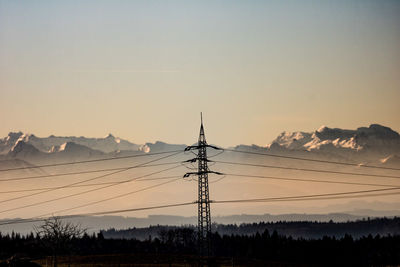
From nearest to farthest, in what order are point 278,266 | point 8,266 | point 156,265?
1. point 8,266
2. point 156,265
3. point 278,266

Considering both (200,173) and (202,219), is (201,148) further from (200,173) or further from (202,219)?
(202,219)

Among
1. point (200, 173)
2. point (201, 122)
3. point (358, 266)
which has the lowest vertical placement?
point (358, 266)

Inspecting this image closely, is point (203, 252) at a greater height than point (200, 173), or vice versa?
point (200, 173)

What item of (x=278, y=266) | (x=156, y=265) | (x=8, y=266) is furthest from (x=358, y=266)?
(x=8, y=266)

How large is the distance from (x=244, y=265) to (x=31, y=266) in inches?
2463

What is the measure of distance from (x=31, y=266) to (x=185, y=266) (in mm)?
40555

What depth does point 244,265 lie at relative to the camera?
140 metres

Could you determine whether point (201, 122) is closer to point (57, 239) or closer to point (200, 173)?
point (200, 173)

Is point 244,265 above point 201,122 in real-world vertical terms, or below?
below

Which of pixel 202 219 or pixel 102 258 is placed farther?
pixel 102 258

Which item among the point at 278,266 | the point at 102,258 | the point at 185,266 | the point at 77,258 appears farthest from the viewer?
the point at 102,258

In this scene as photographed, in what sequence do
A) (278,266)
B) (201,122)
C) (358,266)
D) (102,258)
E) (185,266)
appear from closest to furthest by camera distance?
(201,122) → (185,266) → (278,266) → (102,258) → (358,266)

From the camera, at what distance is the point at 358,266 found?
200m

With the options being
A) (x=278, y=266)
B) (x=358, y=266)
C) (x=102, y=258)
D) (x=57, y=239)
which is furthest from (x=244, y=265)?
(x=358, y=266)
